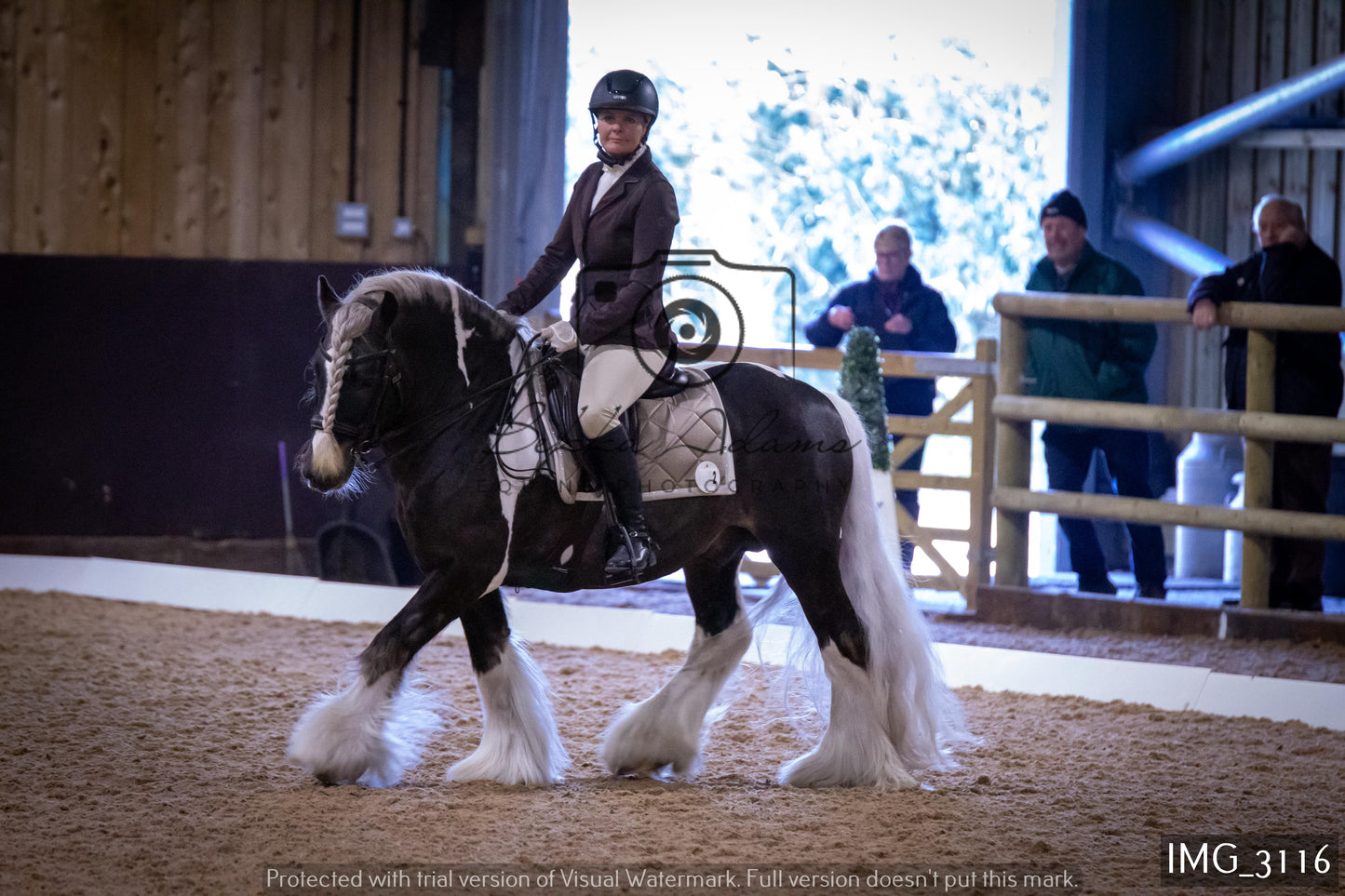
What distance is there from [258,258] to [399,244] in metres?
0.82

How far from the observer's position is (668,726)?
385cm

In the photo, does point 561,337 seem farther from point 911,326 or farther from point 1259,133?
point 1259,133

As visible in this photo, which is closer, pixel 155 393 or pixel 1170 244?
pixel 155 393

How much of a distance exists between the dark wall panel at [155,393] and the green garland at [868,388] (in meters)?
3.12

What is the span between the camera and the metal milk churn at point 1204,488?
7.59 meters

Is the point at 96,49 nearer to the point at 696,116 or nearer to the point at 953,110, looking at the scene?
the point at 696,116

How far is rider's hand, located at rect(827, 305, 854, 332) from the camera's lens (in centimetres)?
683

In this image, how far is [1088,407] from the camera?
20.3 ft

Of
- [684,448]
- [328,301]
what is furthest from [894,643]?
[328,301]

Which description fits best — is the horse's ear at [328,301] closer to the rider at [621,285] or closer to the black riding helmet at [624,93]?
the rider at [621,285]

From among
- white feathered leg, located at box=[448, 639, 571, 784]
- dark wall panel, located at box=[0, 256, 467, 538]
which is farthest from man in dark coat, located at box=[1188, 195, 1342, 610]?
dark wall panel, located at box=[0, 256, 467, 538]

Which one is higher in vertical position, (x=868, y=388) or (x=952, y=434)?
(x=868, y=388)

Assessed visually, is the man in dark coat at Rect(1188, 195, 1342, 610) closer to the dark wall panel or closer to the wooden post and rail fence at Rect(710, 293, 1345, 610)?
the wooden post and rail fence at Rect(710, 293, 1345, 610)

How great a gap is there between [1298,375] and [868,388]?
1.93m
